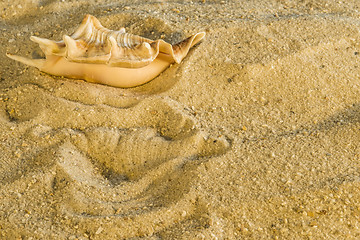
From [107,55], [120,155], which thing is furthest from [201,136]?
[107,55]

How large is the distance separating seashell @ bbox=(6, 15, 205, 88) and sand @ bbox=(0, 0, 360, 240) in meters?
0.08

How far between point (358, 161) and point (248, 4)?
1.63m

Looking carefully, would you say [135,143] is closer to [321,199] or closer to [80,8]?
[321,199]

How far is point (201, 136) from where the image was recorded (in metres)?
2.74

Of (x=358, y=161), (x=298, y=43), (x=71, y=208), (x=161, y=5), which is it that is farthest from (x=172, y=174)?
(x=161, y=5)

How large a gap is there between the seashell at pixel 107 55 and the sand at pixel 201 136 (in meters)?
0.08

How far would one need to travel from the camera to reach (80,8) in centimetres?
394

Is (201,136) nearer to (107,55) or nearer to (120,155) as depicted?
(120,155)

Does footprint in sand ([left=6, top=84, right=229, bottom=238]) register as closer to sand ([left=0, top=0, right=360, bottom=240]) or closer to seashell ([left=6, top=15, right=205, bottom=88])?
sand ([left=0, top=0, right=360, bottom=240])

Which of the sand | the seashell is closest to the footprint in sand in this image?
the sand

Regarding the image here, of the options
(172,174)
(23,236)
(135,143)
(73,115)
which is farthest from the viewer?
(73,115)

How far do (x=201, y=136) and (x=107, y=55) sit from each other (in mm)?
755

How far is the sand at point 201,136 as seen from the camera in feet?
7.75

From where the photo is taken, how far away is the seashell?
298 centimetres
